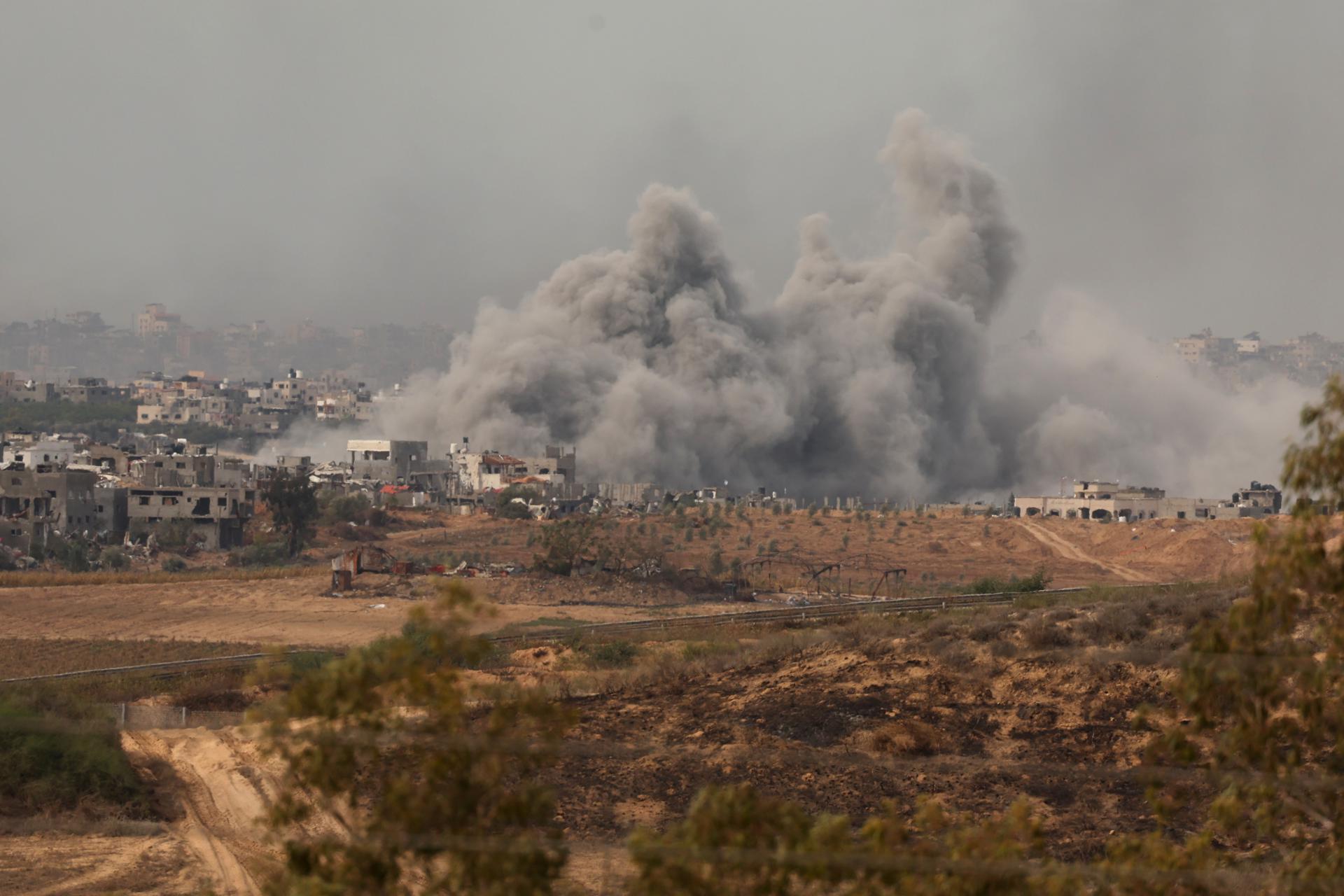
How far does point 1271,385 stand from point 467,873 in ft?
523

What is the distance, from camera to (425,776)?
564 cm

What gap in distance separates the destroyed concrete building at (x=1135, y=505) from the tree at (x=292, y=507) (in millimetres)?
31512

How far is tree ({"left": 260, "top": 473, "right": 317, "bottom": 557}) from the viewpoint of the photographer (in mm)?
48344

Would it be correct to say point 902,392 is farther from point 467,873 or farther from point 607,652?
point 467,873

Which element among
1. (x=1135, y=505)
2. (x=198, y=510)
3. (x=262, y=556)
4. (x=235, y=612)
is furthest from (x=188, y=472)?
(x=1135, y=505)

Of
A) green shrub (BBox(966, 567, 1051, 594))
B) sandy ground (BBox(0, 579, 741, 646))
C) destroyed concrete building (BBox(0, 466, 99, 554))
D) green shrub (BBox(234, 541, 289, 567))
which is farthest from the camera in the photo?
destroyed concrete building (BBox(0, 466, 99, 554))

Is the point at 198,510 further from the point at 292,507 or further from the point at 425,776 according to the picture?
the point at 425,776

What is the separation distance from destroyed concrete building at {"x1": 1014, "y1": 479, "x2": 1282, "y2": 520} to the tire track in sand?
5.41 metres

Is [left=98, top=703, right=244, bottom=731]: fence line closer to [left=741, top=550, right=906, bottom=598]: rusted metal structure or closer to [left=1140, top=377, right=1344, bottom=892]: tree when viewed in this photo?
[left=1140, top=377, right=1344, bottom=892]: tree

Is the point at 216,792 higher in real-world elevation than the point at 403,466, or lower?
lower

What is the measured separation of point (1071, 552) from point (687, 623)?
974 inches

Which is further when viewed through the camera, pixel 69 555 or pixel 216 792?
pixel 69 555

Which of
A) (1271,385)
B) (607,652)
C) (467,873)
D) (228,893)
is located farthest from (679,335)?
(1271,385)

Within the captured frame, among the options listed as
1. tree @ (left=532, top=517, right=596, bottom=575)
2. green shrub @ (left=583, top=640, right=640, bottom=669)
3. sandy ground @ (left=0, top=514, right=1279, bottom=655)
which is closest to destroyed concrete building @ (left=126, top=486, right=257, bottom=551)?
sandy ground @ (left=0, top=514, right=1279, bottom=655)
